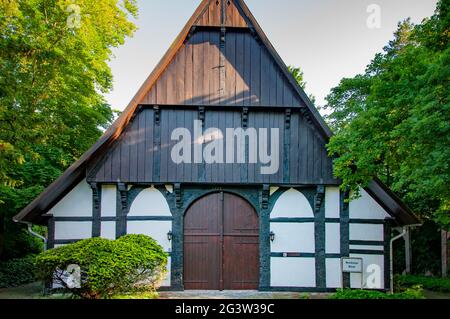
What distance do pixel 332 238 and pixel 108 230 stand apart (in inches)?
245

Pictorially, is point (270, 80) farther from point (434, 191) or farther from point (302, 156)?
point (434, 191)

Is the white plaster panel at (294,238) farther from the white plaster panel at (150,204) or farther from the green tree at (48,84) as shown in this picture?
the green tree at (48,84)

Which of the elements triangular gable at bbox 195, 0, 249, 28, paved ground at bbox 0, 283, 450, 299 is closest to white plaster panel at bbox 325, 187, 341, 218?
paved ground at bbox 0, 283, 450, 299

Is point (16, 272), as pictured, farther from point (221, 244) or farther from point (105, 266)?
point (221, 244)

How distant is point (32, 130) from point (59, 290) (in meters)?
4.27

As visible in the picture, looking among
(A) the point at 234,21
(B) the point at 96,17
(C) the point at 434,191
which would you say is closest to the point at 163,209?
(A) the point at 234,21

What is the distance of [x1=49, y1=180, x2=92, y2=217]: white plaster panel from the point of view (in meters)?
11.2

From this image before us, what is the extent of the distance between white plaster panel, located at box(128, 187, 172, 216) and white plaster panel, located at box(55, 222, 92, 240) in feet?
4.32

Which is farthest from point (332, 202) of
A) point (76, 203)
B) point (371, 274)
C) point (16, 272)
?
point (16, 272)

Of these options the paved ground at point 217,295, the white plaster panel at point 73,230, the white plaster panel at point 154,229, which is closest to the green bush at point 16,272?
the paved ground at point 217,295

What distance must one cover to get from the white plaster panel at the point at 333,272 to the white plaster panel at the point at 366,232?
82 cm

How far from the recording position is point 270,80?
453 inches

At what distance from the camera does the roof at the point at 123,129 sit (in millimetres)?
10602

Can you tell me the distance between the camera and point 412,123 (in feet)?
24.1
